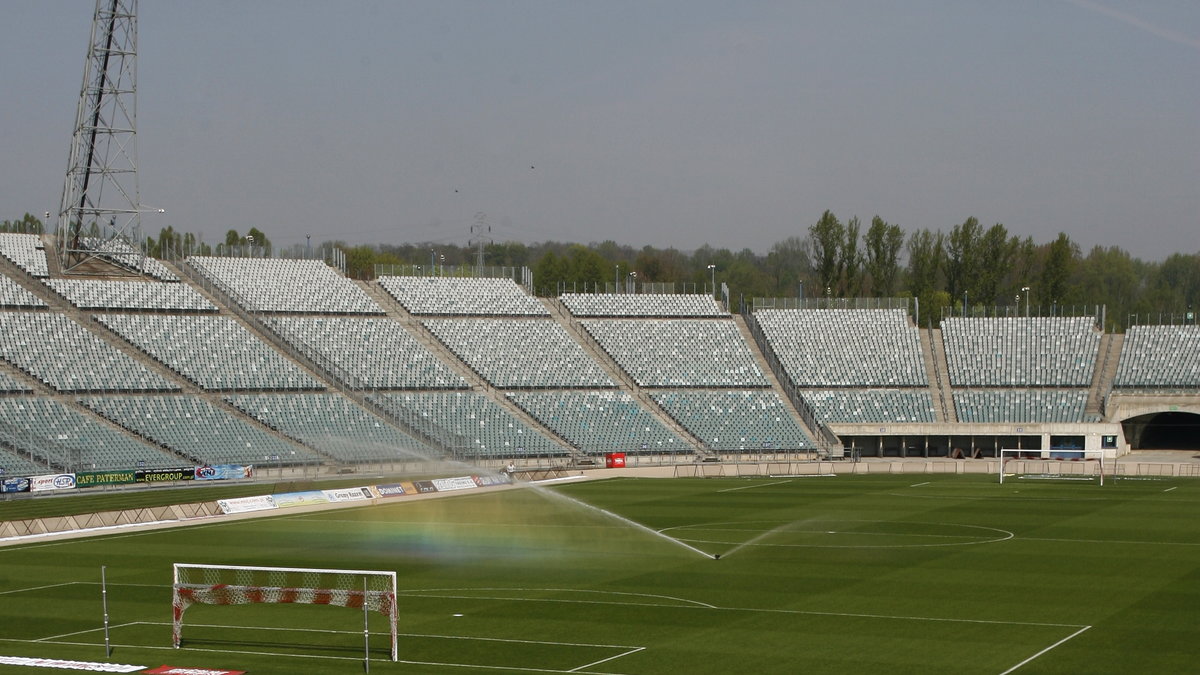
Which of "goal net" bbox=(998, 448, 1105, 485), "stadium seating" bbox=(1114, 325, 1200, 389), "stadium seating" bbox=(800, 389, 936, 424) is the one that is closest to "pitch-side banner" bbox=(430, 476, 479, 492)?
"goal net" bbox=(998, 448, 1105, 485)

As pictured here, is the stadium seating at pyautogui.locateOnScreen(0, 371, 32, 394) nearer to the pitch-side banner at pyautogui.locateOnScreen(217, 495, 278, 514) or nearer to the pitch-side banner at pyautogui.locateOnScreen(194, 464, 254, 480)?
the pitch-side banner at pyautogui.locateOnScreen(194, 464, 254, 480)

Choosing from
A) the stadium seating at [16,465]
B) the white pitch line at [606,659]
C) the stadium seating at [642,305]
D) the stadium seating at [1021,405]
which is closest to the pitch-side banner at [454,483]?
the stadium seating at [16,465]

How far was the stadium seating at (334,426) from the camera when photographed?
7150cm

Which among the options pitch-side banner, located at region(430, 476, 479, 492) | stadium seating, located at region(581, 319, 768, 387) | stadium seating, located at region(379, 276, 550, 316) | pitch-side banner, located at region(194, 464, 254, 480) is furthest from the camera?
stadium seating, located at region(379, 276, 550, 316)

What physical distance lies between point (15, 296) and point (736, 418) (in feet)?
141

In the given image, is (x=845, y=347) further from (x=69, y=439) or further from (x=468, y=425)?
(x=69, y=439)

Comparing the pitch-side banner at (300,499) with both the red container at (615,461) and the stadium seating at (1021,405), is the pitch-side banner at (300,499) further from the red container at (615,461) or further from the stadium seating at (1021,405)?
the stadium seating at (1021,405)

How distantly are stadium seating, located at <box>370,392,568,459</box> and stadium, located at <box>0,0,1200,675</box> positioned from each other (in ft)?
0.93

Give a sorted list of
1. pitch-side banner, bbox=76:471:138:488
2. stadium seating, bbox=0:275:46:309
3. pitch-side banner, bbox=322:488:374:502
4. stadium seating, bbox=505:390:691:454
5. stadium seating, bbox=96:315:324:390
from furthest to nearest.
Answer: stadium seating, bbox=505:390:691:454, stadium seating, bbox=96:315:324:390, stadium seating, bbox=0:275:46:309, pitch-side banner, bbox=76:471:138:488, pitch-side banner, bbox=322:488:374:502

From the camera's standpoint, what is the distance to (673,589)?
3338cm

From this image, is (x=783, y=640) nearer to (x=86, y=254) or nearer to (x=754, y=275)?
(x=86, y=254)

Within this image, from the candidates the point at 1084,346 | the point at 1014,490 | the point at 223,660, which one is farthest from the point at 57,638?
the point at 1084,346

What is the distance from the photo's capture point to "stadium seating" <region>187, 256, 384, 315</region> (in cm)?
8562

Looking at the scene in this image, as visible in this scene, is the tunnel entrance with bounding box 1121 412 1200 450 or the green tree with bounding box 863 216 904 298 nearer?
the tunnel entrance with bounding box 1121 412 1200 450
